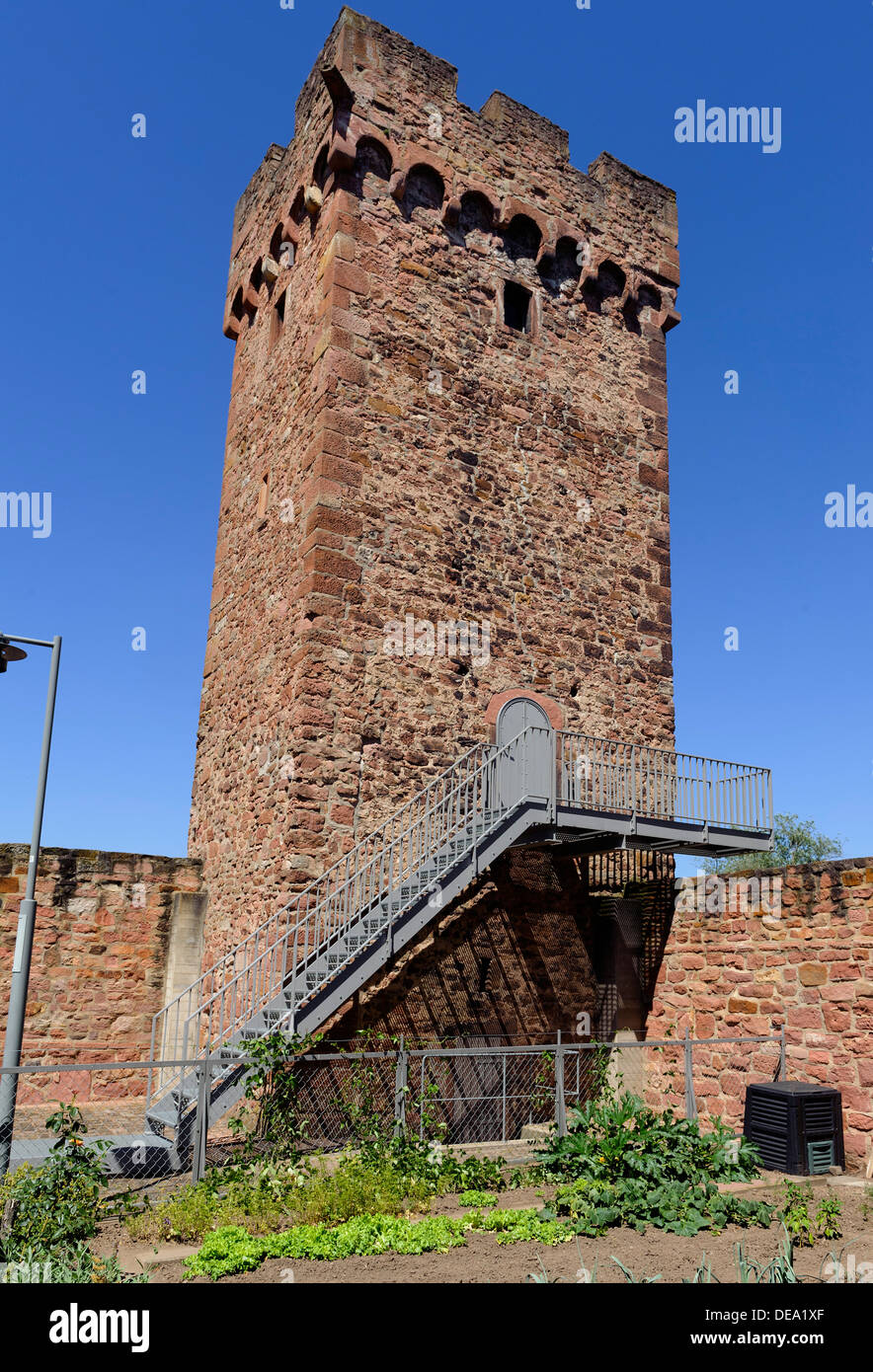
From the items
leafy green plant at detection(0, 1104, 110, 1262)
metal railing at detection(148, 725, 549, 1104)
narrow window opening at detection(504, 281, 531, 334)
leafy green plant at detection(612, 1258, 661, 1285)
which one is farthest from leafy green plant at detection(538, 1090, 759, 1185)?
narrow window opening at detection(504, 281, 531, 334)

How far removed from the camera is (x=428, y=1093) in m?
10.0

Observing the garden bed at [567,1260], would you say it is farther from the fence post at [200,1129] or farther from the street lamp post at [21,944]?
the street lamp post at [21,944]

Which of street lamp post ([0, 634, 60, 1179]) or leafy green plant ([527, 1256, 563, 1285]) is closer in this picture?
leafy green plant ([527, 1256, 563, 1285])

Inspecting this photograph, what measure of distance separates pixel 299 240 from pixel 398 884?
31.1 feet

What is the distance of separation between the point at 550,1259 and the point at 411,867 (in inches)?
208

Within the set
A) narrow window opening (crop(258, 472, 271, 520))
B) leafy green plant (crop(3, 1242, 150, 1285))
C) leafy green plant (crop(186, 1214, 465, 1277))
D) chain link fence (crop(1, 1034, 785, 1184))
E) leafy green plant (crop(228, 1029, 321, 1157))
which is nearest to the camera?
leafy green plant (crop(3, 1242, 150, 1285))

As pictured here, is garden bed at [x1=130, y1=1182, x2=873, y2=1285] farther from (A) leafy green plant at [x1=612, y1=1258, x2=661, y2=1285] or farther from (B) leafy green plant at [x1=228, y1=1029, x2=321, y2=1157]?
(B) leafy green plant at [x1=228, y1=1029, x2=321, y2=1157]

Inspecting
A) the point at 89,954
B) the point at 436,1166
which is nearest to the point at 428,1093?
the point at 436,1166

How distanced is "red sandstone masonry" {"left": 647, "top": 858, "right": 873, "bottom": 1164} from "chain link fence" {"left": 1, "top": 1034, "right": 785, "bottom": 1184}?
0.47ft

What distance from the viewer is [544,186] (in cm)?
1562

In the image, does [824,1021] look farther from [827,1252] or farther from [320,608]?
[320,608]

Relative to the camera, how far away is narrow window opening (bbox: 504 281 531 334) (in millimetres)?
15141

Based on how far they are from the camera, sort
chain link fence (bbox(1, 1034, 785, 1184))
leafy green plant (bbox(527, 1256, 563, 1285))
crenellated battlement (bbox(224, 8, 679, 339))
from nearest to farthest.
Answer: leafy green plant (bbox(527, 1256, 563, 1285)) < chain link fence (bbox(1, 1034, 785, 1184)) < crenellated battlement (bbox(224, 8, 679, 339))
